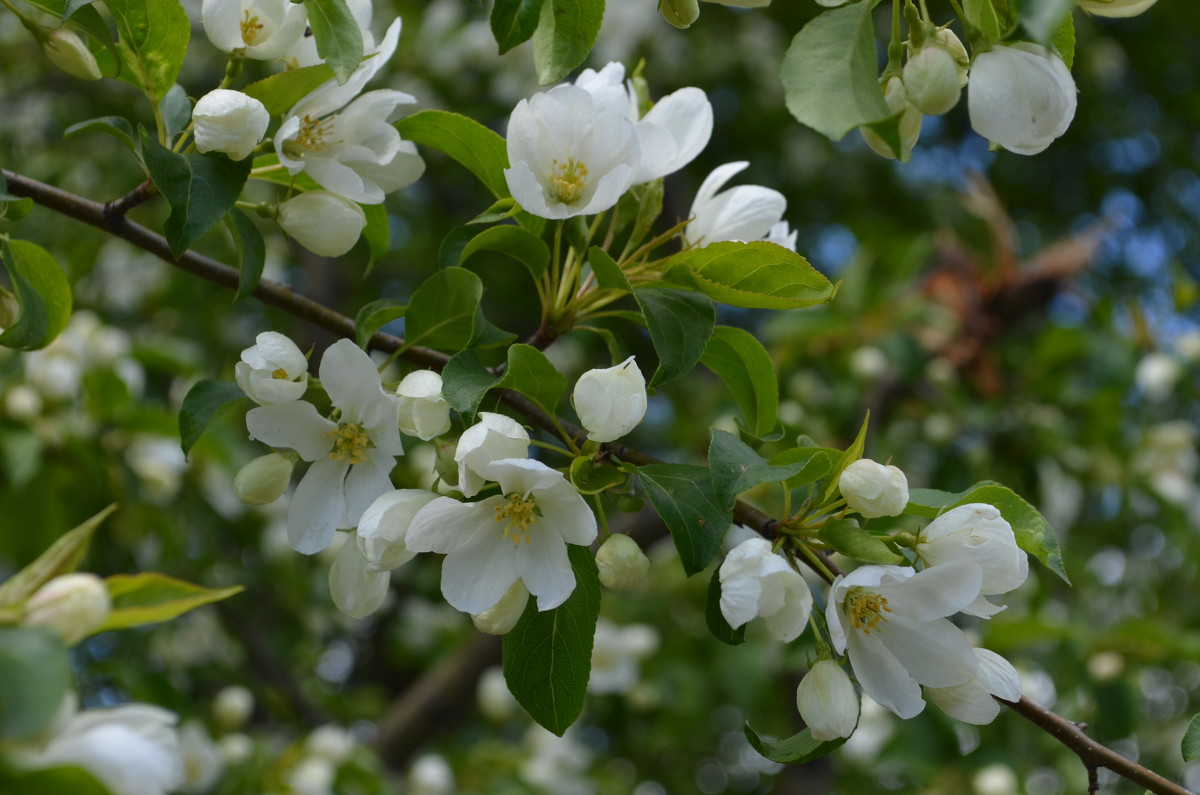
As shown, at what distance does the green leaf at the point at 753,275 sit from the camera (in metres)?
1.10

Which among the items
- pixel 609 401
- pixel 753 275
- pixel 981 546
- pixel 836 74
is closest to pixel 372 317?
pixel 609 401

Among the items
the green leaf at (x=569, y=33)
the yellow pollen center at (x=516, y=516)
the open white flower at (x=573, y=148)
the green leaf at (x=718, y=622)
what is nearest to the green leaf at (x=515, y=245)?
the open white flower at (x=573, y=148)

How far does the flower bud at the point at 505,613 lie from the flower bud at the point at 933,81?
24.4 inches

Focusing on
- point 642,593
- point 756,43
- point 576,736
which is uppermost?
point 756,43

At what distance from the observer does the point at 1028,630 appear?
2.68 m

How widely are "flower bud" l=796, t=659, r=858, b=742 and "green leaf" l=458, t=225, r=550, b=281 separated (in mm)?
526

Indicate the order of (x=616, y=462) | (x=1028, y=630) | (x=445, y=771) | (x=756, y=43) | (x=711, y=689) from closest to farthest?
(x=616, y=462) < (x=1028, y=630) < (x=445, y=771) < (x=711, y=689) < (x=756, y=43)

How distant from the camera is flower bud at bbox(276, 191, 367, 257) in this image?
49.6 inches

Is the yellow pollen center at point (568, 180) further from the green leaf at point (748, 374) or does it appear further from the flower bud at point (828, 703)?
the flower bud at point (828, 703)

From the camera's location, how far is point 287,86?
46.3 inches

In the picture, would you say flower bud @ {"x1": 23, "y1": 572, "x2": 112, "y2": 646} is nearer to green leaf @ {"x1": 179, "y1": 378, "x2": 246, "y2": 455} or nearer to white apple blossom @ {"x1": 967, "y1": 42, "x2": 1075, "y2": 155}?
green leaf @ {"x1": 179, "y1": 378, "x2": 246, "y2": 455}

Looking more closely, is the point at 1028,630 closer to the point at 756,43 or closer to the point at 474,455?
the point at 474,455

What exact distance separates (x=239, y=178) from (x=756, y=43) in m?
5.39

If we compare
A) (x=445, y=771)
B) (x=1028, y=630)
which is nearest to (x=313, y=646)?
(x=445, y=771)
